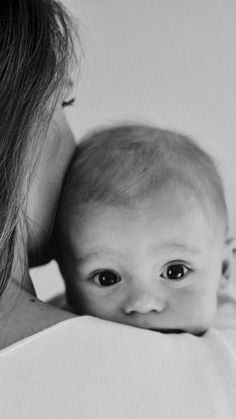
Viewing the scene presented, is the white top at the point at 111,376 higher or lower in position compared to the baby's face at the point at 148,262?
higher

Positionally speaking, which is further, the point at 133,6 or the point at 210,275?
the point at 133,6

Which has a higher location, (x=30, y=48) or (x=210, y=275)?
(x=30, y=48)

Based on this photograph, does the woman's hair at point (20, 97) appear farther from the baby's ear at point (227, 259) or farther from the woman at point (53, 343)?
the baby's ear at point (227, 259)

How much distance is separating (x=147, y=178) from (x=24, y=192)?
0.25 metres

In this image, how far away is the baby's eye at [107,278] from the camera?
1031 millimetres

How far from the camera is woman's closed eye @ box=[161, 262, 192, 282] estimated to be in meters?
1.03

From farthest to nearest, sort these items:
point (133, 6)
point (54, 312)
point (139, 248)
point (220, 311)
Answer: point (133, 6), point (220, 311), point (139, 248), point (54, 312)

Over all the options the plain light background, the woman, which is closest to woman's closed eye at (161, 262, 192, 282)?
the woman

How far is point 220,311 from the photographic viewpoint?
1.19 meters

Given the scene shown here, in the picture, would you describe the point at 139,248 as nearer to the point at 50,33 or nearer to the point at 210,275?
the point at 210,275

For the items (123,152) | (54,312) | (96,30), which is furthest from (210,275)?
(96,30)

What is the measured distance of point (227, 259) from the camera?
1.19 meters

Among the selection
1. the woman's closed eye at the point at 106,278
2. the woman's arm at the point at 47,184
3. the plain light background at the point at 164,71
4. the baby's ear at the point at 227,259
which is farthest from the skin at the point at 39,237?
the plain light background at the point at 164,71

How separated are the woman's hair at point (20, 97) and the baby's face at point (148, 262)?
0.20m
